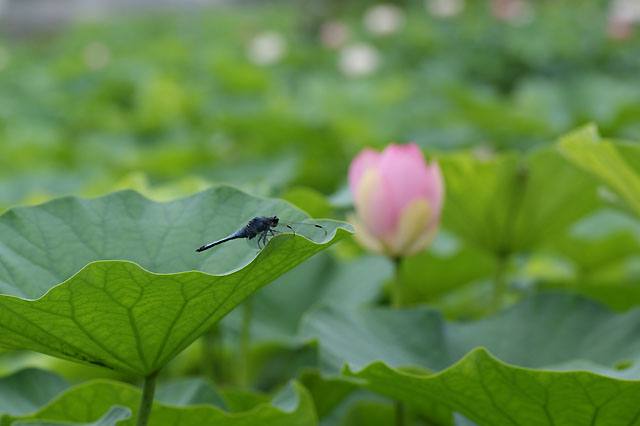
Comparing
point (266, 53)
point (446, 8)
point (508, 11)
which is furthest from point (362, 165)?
point (446, 8)

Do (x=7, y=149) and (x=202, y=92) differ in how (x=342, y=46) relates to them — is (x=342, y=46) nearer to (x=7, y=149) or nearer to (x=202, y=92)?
(x=202, y=92)

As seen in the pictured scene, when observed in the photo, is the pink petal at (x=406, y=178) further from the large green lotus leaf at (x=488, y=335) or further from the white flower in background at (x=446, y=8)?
the white flower in background at (x=446, y=8)

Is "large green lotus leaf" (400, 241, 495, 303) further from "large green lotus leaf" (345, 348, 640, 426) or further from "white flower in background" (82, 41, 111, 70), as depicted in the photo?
"white flower in background" (82, 41, 111, 70)

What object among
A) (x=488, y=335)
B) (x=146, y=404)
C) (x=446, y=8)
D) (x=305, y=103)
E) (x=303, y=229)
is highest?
(x=303, y=229)

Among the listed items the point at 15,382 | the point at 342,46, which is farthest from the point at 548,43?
the point at 15,382

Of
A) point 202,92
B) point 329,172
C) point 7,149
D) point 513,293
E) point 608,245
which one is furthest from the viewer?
point 202,92

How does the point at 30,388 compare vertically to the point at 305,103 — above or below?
above

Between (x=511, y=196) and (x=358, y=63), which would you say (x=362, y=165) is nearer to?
(x=511, y=196)
